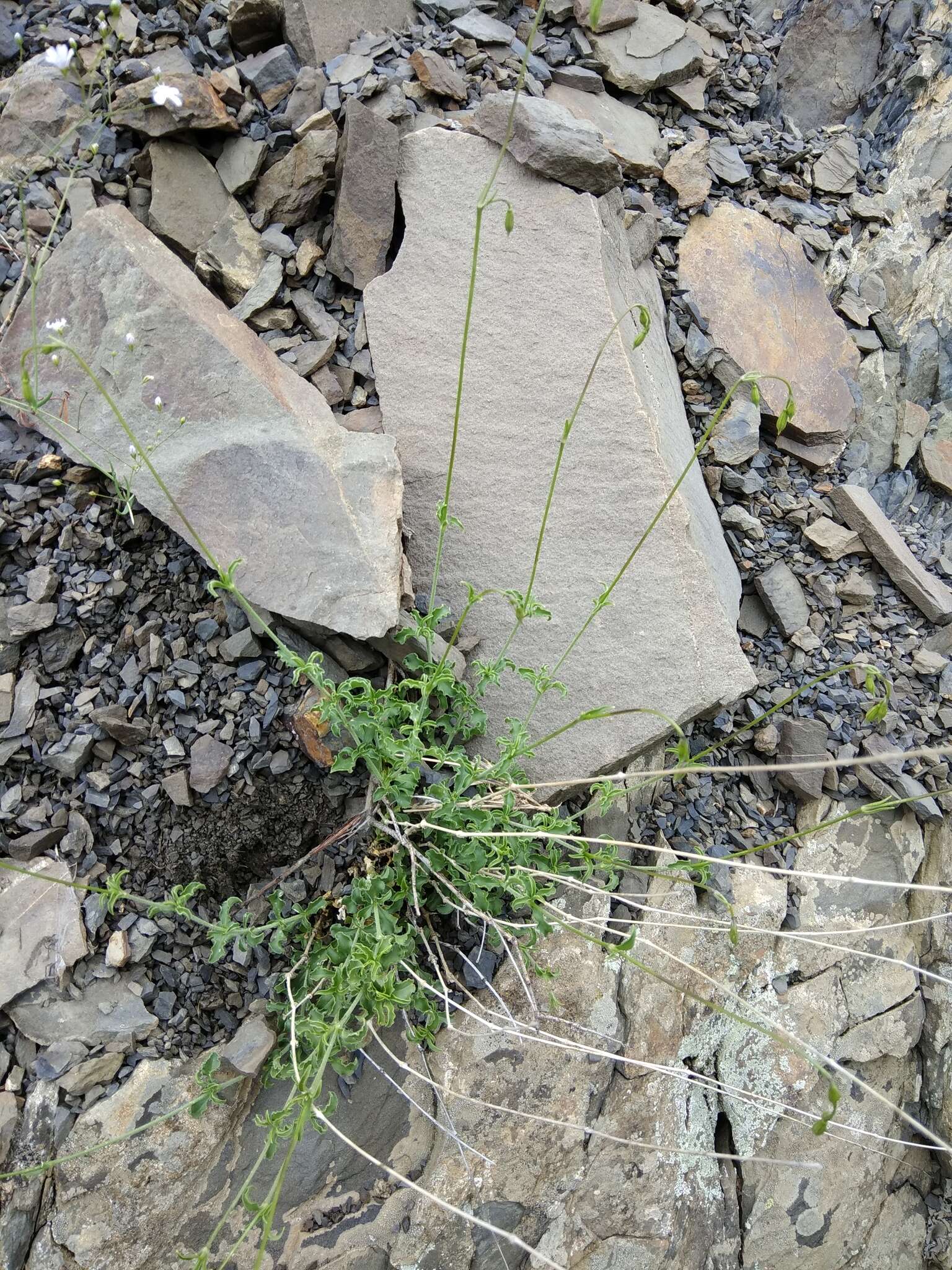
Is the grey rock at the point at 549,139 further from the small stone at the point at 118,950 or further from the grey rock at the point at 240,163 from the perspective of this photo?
the small stone at the point at 118,950

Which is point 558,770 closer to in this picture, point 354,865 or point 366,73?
point 354,865

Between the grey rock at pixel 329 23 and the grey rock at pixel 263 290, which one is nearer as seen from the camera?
the grey rock at pixel 263 290

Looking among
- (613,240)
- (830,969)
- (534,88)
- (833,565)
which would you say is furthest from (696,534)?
(534,88)

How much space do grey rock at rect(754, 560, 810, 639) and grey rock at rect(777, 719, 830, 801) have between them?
14.9 inches

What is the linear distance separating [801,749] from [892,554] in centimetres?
94

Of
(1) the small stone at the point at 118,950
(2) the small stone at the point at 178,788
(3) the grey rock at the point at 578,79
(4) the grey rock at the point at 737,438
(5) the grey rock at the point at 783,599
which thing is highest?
(3) the grey rock at the point at 578,79

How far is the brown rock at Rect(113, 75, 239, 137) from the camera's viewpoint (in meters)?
3.15

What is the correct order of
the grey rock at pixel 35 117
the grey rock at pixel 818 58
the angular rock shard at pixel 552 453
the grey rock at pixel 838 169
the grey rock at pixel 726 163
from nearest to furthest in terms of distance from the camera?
the angular rock shard at pixel 552 453 < the grey rock at pixel 35 117 < the grey rock at pixel 726 163 < the grey rock at pixel 838 169 < the grey rock at pixel 818 58

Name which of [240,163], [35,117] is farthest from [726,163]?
[35,117]

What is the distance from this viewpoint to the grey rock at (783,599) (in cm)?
355

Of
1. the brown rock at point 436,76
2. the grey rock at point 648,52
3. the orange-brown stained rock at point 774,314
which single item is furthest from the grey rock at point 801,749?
the grey rock at point 648,52

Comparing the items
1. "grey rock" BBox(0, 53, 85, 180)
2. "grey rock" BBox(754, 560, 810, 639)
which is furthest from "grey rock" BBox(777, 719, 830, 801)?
"grey rock" BBox(0, 53, 85, 180)

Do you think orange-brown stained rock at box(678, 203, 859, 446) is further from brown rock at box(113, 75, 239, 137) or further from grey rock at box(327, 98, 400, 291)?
brown rock at box(113, 75, 239, 137)

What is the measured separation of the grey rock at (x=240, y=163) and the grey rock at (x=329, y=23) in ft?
1.54
